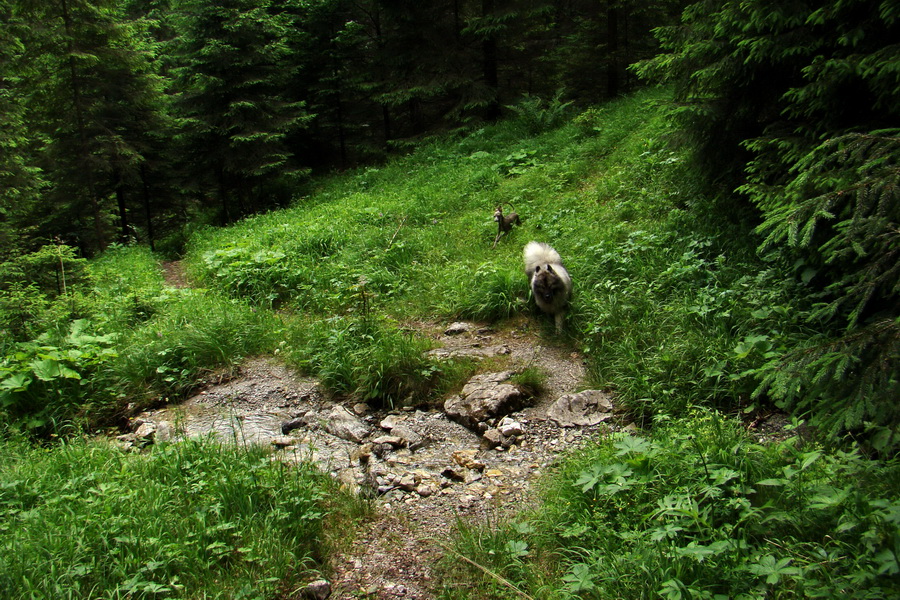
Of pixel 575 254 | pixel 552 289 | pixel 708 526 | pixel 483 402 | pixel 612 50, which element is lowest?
pixel 483 402

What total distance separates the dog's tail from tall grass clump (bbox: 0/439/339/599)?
4148 millimetres

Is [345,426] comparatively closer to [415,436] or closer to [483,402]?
[415,436]

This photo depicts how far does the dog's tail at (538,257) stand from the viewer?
276 inches

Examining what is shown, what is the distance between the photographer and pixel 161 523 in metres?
3.24

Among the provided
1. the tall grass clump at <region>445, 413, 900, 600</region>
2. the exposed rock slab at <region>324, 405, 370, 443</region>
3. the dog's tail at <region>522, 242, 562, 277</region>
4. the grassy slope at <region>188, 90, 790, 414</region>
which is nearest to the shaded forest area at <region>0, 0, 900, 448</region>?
the grassy slope at <region>188, 90, 790, 414</region>

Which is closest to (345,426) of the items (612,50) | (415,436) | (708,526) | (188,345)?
(415,436)

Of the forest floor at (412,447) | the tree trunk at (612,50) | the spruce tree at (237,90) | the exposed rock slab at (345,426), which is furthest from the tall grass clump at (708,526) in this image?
the spruce tree at (237,90)

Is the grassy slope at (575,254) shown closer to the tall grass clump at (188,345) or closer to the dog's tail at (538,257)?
the dog's tail at (538,257)

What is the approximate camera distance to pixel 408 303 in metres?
7.84

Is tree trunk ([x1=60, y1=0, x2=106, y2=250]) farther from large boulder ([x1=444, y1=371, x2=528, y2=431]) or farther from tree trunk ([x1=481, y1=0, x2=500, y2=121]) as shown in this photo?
large boulder ([x1=444, y1=371, x2=528, y2=431])

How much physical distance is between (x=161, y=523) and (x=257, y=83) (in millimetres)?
18402

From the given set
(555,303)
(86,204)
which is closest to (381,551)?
(555,303)

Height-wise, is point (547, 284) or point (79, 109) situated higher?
point (79, 109)

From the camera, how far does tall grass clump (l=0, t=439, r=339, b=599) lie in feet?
9.43
